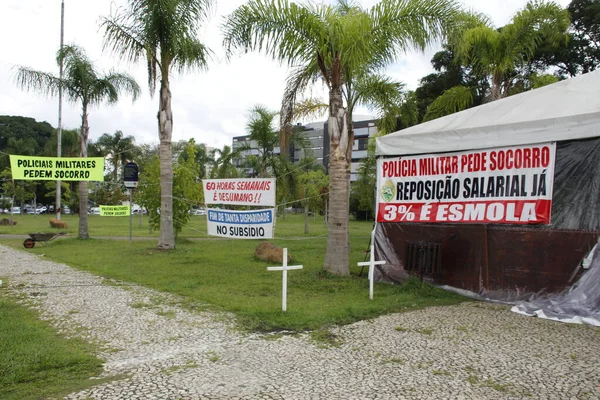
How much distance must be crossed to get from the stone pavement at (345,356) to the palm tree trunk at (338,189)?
9.44 feet

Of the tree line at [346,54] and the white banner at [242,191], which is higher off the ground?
the tree line at [346,54]

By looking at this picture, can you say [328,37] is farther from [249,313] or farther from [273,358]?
[273,358]

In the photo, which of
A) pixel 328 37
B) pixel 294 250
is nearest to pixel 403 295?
pixel 328 37

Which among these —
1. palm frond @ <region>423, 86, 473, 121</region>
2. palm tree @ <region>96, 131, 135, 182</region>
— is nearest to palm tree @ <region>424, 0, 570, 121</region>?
palm frond @ <region>423, 86, 473, 121</region>

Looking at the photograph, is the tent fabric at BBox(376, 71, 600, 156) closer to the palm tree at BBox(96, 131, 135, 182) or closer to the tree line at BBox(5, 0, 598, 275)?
the tree line at BBox(5, 0, 598, 275)

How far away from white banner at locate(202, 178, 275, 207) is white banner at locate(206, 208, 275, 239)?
307mm

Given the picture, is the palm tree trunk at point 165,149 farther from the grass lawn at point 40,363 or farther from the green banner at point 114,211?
the green banner at point 114,211

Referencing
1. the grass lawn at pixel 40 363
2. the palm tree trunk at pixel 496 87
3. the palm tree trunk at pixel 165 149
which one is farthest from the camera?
the palm tree trunk at pixel 165 149

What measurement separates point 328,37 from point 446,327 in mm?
5919

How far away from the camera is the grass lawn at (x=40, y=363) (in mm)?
4254

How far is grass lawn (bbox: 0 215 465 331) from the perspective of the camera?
7082 millimetres

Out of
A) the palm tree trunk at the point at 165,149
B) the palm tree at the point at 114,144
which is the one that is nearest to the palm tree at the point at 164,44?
the palm tree trunk at the point at 165,149

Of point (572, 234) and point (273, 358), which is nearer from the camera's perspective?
point (273, 358)

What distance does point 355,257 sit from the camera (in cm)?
1448
